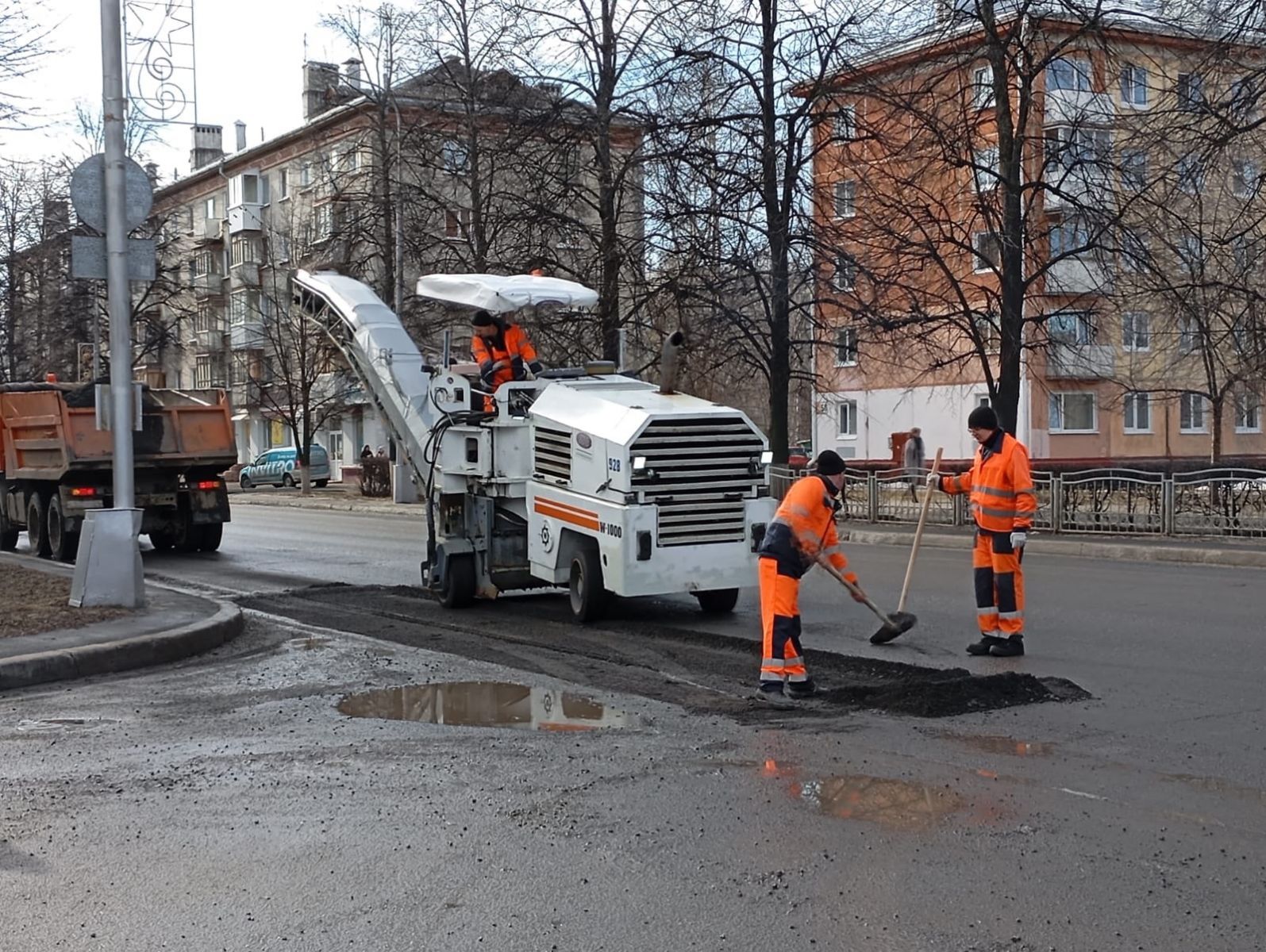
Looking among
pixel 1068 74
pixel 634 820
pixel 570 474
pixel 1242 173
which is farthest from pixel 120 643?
pixel 1068 74

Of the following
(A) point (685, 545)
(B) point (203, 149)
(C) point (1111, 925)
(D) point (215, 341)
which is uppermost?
(B) point (203, 149)

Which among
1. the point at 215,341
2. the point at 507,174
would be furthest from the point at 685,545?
the point at 215,341

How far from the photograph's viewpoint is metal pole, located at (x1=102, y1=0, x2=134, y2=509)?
11648 millimetres

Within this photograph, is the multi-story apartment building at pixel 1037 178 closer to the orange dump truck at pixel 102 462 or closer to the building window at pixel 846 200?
the building window at pixel 846 200

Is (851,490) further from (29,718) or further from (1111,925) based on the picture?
(1111,925)

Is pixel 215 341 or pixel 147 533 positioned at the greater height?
pixel 215 341

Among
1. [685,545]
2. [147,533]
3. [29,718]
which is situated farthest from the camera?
[147,533]

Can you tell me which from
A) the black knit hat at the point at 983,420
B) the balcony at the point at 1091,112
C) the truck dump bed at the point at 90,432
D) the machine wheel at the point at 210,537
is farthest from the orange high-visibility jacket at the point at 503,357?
the balcony at the point at 1091,112

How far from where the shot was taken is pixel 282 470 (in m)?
53.7

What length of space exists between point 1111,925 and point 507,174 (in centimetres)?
2825

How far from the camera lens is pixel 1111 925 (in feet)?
14.7

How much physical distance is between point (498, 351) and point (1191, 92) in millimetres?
11313

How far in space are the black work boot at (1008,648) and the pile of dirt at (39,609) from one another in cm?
666

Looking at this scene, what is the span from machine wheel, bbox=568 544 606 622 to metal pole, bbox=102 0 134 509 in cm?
375
